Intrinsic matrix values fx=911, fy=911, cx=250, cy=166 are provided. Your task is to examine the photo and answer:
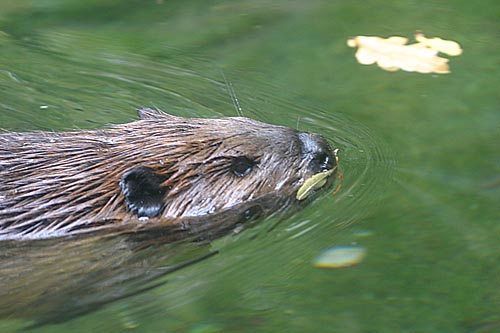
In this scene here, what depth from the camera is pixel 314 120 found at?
5523 mm

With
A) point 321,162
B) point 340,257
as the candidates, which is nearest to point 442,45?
point 321,162

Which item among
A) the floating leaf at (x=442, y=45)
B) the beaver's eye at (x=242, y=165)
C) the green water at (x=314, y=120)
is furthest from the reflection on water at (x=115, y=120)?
the floating leaf at (x=442, y=45)

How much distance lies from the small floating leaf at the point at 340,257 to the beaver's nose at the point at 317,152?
791mm

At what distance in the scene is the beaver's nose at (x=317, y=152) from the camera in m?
4.67

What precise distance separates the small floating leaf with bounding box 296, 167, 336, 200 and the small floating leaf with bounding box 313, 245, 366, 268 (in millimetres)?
649

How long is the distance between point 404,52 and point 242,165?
2094mm

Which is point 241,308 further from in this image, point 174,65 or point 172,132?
point 174,65

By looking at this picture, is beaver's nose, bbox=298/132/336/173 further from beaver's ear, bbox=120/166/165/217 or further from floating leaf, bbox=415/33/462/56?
floating leaf, bbox=415/33/462/56

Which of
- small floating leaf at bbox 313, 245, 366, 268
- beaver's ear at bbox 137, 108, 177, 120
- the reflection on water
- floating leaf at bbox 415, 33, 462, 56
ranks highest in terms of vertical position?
beaver's ear at bbox 137, 108, 177, 120

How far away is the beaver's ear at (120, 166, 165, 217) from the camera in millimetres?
4340

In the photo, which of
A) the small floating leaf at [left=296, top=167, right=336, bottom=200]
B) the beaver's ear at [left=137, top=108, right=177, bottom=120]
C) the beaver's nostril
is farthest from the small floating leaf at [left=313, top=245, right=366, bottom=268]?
the beaver's ear at [left=137, top=108, right=177, bottom=120]

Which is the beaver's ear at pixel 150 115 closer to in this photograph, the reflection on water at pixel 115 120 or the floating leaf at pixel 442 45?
the reflection on water at pixel 115 120

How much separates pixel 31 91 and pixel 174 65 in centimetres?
101

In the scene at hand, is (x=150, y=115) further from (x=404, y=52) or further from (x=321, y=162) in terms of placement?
(x=404, y=52)
